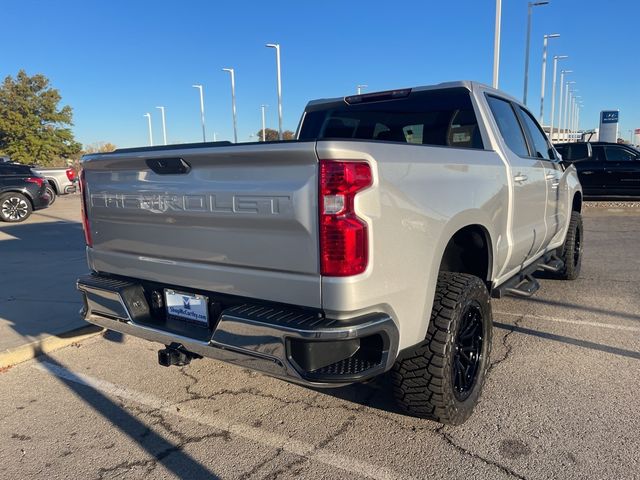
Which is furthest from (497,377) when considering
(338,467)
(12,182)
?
(12,182)

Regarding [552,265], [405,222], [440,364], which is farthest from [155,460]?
[552,265]

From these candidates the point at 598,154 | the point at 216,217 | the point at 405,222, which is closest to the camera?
the point at 405,222

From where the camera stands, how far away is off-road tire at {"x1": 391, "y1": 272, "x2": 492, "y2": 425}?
2.72 metres

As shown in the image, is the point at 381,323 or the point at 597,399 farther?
the point at 597,399

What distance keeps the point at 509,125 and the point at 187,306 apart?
3.07 meters

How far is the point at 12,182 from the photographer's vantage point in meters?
13.3

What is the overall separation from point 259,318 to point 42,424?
1.81 meters

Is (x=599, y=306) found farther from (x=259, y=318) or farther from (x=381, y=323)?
(x=259, y=318)

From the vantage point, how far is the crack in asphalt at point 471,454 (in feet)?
8.27

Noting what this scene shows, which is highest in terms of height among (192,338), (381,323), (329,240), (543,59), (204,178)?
(543,59)

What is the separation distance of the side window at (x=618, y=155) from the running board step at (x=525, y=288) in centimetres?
1190

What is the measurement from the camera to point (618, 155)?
46.7 ft

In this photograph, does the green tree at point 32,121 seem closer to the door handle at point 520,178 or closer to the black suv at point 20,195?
the black suv at point 20,195

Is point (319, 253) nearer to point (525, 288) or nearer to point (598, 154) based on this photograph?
point (525, 288)
